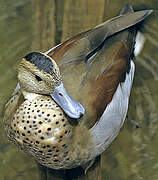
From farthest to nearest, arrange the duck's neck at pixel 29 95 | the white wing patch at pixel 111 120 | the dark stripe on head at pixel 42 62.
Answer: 1. the white wing patch at pixel 111 120
2. the duck's neck at pixel 29 95
3. the dark stripe on head at pixel 42 62

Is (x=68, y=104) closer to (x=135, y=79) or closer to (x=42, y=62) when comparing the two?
(x=42, y=62)

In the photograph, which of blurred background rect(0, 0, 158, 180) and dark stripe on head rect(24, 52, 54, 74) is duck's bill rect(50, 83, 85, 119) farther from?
blurred background rect(0, 0, 158, 180)

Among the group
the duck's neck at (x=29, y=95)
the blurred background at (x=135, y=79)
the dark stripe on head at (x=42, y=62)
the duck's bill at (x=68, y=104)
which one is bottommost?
the blurred background at (x=135, y=79)

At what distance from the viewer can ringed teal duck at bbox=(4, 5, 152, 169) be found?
7.79 feet

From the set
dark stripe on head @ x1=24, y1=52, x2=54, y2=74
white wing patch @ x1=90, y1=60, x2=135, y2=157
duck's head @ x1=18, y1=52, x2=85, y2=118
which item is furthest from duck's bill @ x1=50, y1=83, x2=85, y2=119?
white wing patch @ x1=90, y1=60, x2=135, y2=157

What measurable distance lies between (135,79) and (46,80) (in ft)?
4.53

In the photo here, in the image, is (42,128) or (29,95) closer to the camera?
(42,128)

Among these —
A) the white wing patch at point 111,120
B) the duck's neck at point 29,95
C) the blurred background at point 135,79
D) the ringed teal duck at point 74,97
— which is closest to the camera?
the ringed teal duck at point 74,97

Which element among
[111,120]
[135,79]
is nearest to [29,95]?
[111,120]

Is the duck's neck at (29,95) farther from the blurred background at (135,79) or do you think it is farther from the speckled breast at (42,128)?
the blurred background at (135,79)

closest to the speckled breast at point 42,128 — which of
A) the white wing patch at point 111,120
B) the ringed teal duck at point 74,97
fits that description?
the ringed teal duck at point 74,97

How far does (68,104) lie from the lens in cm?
234

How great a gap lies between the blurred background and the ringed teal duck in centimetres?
43

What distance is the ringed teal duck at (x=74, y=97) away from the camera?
238 cm
